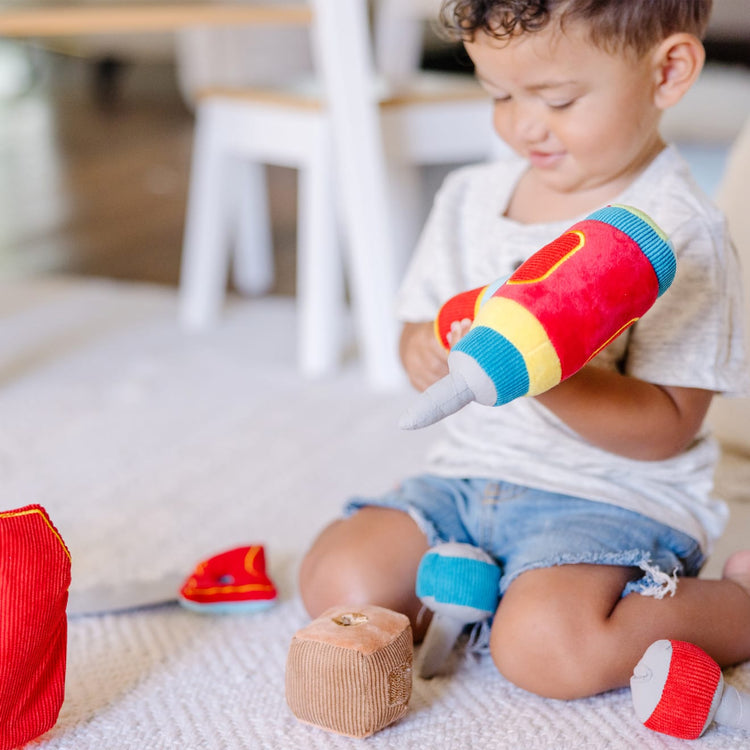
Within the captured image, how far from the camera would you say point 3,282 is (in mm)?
1795

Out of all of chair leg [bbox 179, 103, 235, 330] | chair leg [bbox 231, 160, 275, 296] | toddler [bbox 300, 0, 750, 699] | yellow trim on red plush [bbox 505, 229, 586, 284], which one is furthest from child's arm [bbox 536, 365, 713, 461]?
chair leg [bbox 231, 160, 275, 296]

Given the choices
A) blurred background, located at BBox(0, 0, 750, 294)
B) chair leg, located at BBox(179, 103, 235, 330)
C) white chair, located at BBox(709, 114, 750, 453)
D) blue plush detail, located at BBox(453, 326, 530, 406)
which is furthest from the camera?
blurred background, located at BBox(0, 0, 750, 294)

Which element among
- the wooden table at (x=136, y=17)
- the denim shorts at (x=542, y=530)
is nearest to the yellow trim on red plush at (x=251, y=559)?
the denim shorts at (x=542, y=530)

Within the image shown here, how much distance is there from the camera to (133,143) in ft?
10.3

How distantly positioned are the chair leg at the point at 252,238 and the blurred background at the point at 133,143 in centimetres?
5

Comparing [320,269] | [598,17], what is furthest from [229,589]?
[320,269]

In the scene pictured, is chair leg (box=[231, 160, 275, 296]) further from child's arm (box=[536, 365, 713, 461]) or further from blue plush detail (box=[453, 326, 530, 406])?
blue plush detail (box=[453, 326, 530, 406])

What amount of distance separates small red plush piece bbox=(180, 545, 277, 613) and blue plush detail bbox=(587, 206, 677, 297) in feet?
1.26

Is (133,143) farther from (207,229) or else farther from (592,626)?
(592,626)

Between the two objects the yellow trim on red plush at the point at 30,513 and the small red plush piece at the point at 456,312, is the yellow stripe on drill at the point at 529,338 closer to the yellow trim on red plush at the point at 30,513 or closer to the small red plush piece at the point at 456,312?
the small red plush piece at the point at 456,312

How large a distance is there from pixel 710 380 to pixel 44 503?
62cm

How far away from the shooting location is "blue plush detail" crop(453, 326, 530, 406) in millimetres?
513

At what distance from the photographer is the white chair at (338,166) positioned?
1.30 meters

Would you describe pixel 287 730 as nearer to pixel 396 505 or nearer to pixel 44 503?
pixel 396 505
